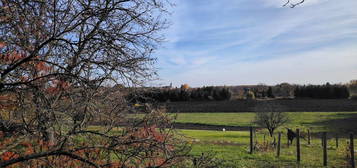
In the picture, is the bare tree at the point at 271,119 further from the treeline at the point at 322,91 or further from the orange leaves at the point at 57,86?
the treeline at the point at 322,91

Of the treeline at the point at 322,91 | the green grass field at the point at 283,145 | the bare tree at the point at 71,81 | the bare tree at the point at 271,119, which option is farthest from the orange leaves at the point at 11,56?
the treeline at the point at 322,91

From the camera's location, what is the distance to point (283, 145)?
25.0 meters

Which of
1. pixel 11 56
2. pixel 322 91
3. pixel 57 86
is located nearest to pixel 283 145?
pixel 57 86

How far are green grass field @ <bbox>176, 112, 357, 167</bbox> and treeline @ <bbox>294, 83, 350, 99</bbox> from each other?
2532 cm

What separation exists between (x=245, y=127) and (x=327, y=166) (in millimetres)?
31008

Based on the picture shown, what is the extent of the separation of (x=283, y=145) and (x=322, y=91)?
57.6m

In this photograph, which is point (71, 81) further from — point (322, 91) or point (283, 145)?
point (322, 91)

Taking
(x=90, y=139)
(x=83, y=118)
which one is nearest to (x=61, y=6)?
(x=83, y=118)

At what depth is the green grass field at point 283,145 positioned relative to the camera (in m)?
15.1

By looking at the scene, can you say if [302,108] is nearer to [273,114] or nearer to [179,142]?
[273,114]

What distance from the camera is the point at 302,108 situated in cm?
6288

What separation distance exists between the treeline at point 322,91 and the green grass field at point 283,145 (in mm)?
25319

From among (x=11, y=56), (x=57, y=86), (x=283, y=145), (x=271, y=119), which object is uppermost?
(x=11, y=56)

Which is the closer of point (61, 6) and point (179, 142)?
point (61, 6)
